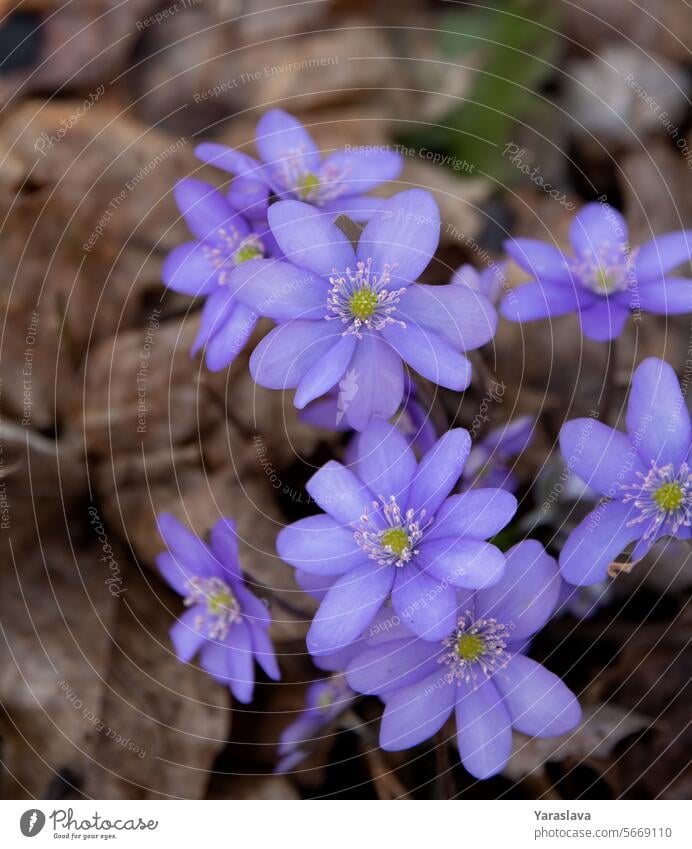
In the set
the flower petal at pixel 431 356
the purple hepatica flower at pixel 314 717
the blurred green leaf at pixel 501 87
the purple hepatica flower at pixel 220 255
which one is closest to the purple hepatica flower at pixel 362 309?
the flower petal at pixel 431 356

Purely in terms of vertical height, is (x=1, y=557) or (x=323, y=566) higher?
(x=1, y=557)

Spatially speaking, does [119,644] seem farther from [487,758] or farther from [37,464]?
[487,758]

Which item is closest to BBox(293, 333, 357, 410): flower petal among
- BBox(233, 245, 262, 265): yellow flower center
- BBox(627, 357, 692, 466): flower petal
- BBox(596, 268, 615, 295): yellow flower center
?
BBox(233, 245, 262, 265): yellow flower center

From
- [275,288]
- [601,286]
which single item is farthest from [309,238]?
[601,286]

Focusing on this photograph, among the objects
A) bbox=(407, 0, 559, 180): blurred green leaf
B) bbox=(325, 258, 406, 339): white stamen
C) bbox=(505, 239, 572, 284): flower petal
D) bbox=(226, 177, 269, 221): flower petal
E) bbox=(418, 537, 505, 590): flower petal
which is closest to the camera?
bbox=(418, 537, 505, 590): flower petal

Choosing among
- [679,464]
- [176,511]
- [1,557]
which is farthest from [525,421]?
[1,557]

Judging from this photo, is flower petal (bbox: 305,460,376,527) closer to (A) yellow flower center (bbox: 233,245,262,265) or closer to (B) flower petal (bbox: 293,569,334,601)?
(B) flower petal (bbox: 293,569,334,601)

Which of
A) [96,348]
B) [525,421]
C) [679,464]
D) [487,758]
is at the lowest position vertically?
[487,758]
